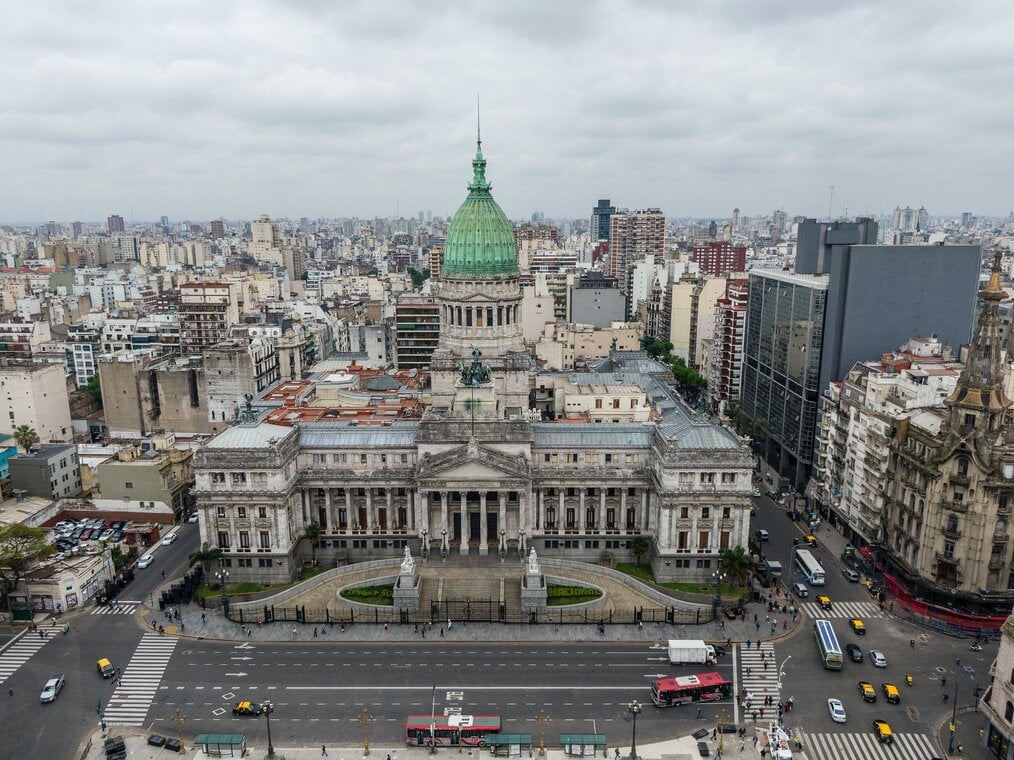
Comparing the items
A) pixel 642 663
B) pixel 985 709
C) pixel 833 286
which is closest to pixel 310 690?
pixel 642 663

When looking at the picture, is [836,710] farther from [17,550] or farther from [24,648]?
[17,550]

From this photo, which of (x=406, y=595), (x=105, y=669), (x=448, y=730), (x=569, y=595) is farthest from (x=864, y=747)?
(x=105, y=669)

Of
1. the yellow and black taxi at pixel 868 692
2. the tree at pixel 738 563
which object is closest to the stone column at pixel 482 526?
the tree at pixel 738 563

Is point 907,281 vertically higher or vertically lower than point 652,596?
higher

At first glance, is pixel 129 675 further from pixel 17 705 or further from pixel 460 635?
pixel 460 635

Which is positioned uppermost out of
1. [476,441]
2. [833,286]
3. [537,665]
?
[833,286]
